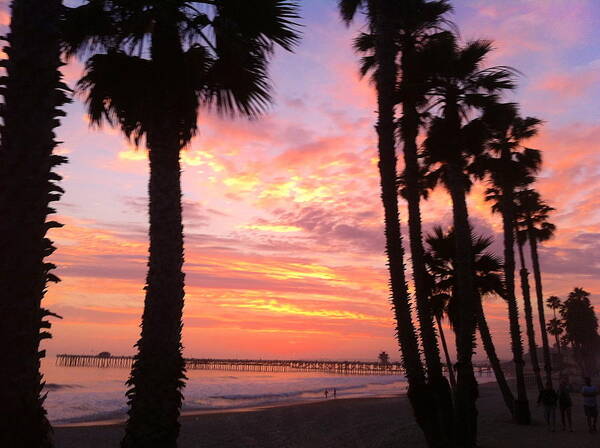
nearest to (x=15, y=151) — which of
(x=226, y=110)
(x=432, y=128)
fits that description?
(x=226, y=110)

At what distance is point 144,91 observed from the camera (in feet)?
26.6

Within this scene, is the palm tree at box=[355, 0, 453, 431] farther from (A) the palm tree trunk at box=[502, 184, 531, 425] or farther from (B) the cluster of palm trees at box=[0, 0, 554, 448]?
(A) the palm tree trunk at box=[502, 184, 531, 425]

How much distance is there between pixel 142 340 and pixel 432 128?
1057 centimetres

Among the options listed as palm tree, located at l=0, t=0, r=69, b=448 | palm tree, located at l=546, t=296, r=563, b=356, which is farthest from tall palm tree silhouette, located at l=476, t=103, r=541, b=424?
palm tree, located at l=546, t=296, r=563, b=356

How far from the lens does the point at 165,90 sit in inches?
316

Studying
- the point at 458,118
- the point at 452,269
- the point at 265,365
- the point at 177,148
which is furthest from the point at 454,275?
the point at 265,365

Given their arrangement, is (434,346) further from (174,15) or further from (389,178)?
(174,15)

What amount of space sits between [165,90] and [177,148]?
3.15 feet

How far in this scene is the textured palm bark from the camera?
22.7ft

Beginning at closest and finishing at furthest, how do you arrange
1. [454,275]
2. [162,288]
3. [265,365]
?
[162,288]
[454,275]
[265,365]

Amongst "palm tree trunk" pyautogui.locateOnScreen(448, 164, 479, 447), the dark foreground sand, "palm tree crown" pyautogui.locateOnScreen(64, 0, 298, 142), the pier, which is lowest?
the pier

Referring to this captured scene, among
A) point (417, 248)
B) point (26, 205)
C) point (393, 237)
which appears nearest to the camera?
point (26, 205)

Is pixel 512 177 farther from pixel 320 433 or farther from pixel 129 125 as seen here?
pixel 129 125

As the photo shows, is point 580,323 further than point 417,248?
Yes
